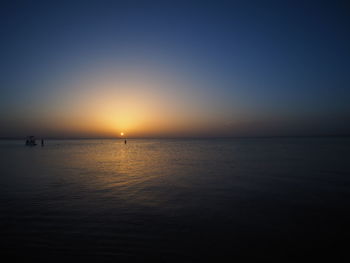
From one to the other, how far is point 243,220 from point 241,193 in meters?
4.10

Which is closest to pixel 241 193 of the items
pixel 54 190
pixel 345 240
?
pixel 345 240

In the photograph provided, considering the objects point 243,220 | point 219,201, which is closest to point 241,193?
point 219,201

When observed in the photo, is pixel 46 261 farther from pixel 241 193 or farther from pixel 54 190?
pixel 241 193

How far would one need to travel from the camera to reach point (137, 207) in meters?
9.50

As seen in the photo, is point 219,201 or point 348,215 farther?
point 219,201

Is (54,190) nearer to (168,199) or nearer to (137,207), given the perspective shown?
(137,207)

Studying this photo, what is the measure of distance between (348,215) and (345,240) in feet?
8.89

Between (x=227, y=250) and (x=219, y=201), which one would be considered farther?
(x=219, y=201)

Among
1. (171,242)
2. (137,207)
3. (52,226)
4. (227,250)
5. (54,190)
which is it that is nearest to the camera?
(227,250)

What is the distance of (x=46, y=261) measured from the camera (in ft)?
17.2

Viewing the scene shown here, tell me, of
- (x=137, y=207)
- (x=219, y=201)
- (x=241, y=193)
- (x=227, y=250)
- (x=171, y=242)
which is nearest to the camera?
(x=227, y=250)

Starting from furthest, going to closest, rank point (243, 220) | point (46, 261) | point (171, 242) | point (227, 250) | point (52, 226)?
point (243, 220) → point (52, 226) → point (171, 242) → point (227, 250) → point (46, 261)

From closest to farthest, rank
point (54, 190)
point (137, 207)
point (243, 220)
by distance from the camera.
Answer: point (243, 220) → point (137, 207) → point (54, 190)

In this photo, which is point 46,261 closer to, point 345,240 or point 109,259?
point 109,259
